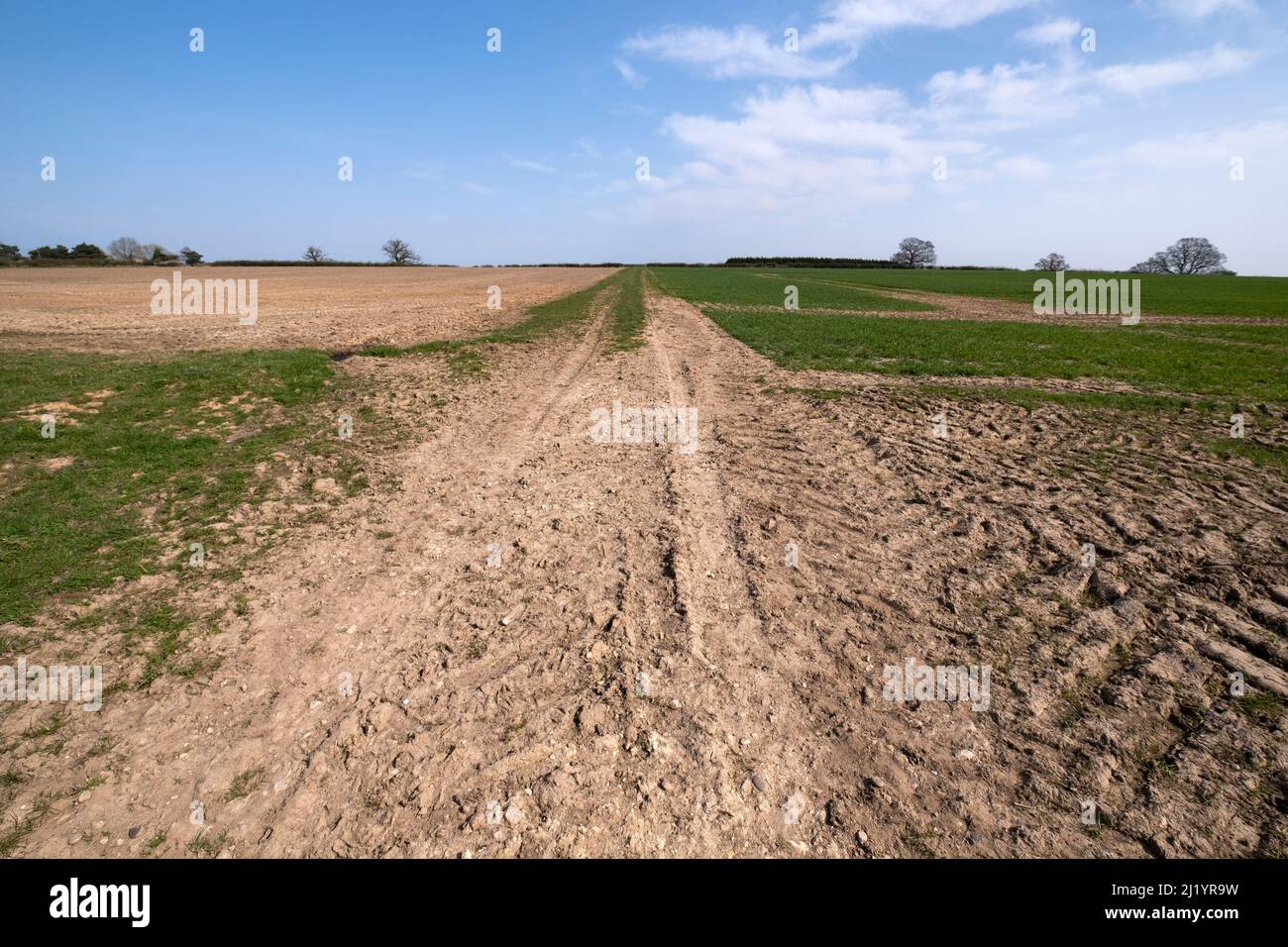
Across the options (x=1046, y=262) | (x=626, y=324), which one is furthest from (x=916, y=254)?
(x=626, y=324)

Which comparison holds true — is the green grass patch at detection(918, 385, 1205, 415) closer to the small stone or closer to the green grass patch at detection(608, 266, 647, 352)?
the green grass patch at detection(608, 266, 647, 352)

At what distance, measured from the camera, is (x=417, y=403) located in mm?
13273

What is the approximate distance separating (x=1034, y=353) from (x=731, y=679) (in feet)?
66.7

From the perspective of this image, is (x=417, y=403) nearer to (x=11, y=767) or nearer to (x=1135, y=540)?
(x=11, y=767)

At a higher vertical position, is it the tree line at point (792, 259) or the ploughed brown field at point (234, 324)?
the tree line at point (792, 259)

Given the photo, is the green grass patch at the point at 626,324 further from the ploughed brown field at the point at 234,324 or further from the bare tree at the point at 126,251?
the bare tree at the point at 126,251

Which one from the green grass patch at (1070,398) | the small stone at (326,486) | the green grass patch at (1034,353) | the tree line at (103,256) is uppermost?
the tree line at (103,256)

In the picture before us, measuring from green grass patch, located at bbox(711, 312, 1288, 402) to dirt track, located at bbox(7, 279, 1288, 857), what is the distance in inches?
318

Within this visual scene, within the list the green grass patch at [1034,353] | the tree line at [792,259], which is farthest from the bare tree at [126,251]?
the green grass patch at [1034,353]

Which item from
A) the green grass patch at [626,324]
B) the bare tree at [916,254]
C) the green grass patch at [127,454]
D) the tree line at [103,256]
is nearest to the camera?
the green grass patch at [127,454]

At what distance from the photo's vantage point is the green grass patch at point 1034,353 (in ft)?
50.4

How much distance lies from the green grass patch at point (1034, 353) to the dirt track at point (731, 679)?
8084 millimetres


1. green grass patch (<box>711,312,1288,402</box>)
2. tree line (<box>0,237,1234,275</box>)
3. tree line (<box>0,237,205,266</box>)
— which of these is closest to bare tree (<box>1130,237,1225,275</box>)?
tree line (<box>0,237,1234,275</box>)

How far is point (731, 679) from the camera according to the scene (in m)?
4.82
